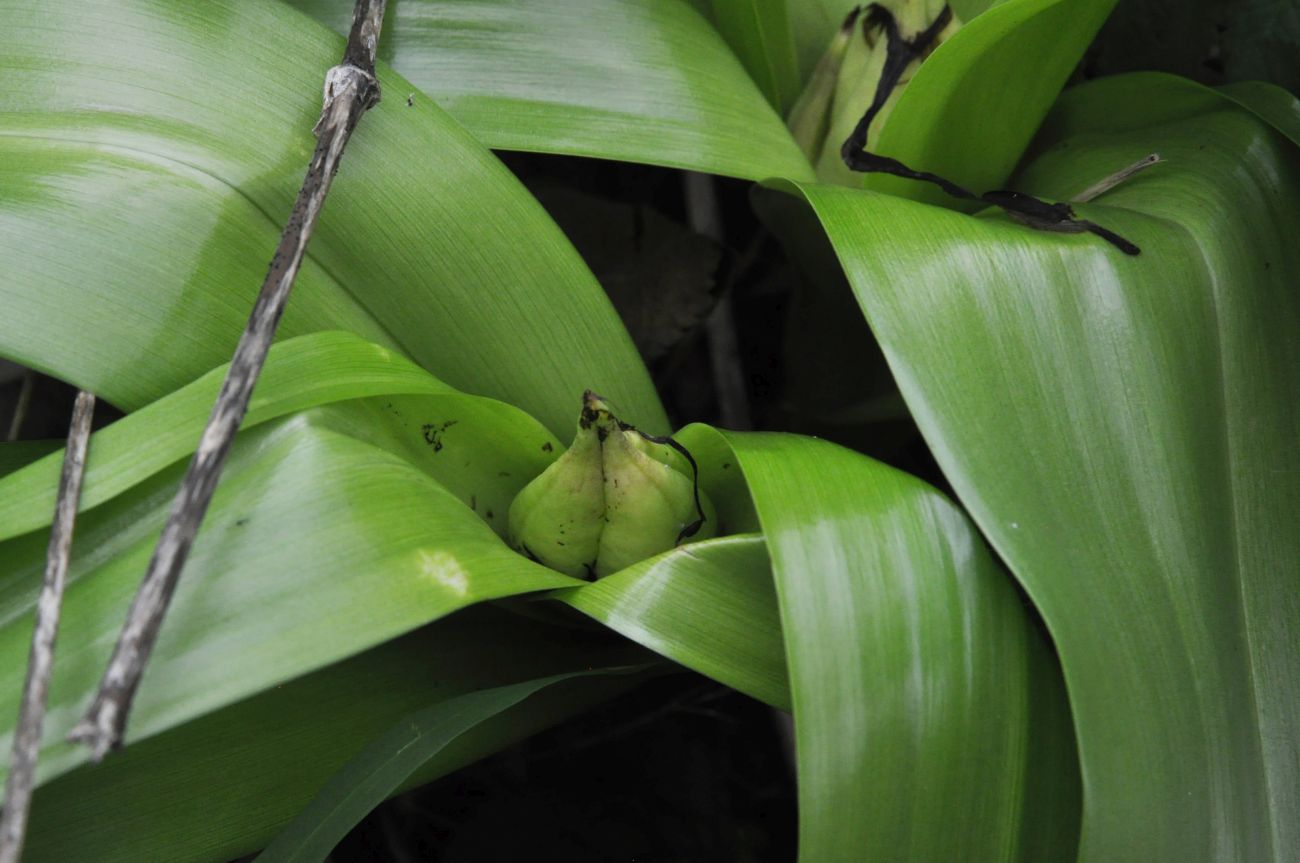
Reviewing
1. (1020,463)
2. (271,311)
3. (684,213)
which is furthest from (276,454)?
(684,213)

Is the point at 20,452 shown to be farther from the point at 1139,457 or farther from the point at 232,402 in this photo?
the point at 1139,457

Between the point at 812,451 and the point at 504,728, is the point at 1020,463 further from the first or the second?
the point at 504,728

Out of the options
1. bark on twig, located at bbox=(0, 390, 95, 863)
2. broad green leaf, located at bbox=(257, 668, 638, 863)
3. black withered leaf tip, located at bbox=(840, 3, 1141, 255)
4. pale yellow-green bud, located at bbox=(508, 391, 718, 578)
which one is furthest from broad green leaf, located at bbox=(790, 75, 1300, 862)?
bark on twig, located at bbox=(0, 390, 95, 863)

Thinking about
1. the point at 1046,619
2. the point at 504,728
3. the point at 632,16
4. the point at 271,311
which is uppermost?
the point at 632,16

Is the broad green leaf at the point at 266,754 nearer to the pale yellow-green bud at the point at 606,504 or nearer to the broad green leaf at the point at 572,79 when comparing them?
the pale yellow-green bud at the point at 606,504

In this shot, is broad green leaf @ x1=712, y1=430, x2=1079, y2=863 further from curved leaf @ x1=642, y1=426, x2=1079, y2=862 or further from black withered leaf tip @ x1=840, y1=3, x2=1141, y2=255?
black withered leaf tip @ x1=840, y1=3, x2=1141, y2=255
